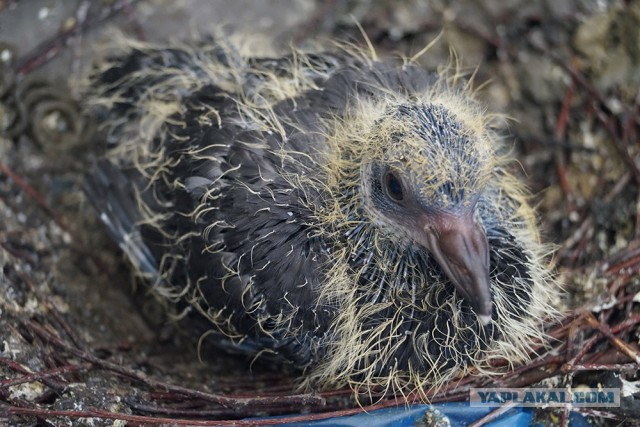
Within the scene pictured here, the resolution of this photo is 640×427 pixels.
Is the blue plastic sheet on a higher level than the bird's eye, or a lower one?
lower

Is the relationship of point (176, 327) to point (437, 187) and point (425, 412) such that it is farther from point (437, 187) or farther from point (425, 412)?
point (437, 187)

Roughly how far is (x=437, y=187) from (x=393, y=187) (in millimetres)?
154

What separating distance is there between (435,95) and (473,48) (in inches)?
43.8

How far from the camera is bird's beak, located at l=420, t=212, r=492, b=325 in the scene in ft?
5.20

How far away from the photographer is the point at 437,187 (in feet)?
5.36

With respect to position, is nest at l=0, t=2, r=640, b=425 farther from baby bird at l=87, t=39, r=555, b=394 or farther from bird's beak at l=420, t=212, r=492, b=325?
bird's beak at l=420, t=212, r=492, b=325

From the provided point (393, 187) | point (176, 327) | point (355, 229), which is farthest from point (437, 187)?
point (176, 327)

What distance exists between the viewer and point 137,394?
6.19 ft

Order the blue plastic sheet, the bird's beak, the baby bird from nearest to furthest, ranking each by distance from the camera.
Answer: the bird's beak, the baby bird, the blue plastic sheet

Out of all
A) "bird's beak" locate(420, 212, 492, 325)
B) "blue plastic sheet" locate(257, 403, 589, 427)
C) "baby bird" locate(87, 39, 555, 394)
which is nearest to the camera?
"bird's beak" locate(420, 212, 492, 325)

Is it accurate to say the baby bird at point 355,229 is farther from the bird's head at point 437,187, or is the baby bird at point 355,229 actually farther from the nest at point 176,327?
the nest at point 176,327

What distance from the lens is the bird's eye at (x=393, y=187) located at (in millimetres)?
1732

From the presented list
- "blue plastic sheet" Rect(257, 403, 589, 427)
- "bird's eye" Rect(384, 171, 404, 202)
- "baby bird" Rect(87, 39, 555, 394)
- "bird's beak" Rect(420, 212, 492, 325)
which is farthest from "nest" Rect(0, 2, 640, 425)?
"bird's eye" Rect(384, 171, 404, 202)

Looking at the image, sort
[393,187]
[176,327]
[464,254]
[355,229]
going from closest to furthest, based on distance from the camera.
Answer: [464,254], [393,187], [355,229], [176,327]
